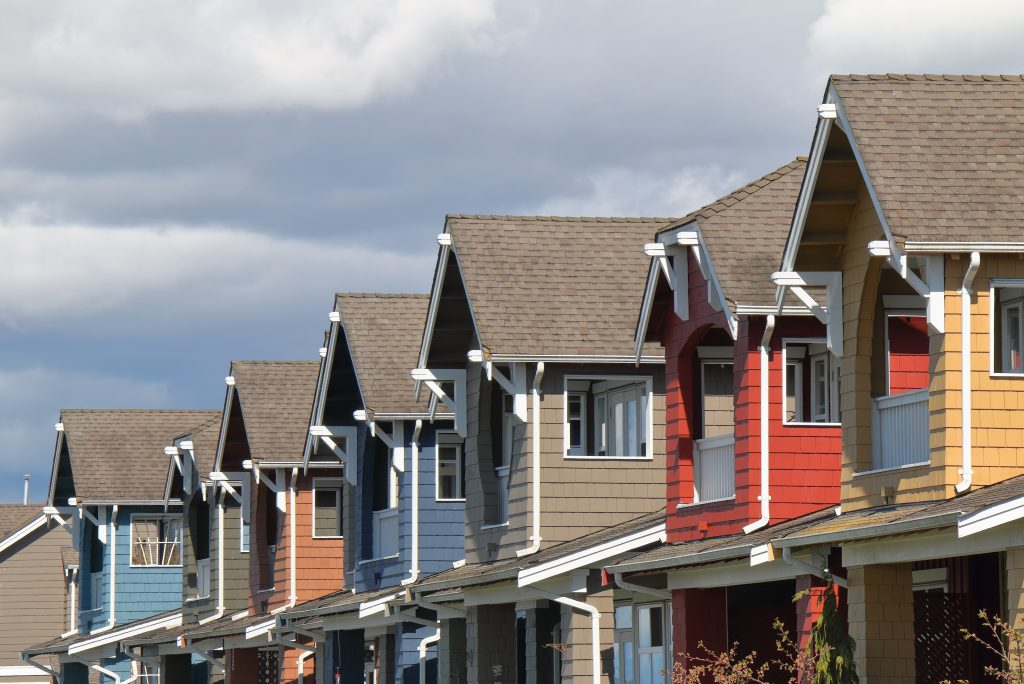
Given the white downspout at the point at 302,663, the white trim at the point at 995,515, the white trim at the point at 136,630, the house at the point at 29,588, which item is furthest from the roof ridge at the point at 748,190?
the house at the point at 29,588

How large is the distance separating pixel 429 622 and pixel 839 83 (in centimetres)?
1491

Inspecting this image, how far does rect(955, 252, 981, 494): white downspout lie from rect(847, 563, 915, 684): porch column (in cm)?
129

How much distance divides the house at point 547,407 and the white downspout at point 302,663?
10.9m

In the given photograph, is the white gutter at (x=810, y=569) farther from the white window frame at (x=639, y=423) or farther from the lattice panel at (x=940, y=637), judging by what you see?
the white window frame at (x=639, y=423)

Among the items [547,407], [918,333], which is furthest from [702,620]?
[547,407]

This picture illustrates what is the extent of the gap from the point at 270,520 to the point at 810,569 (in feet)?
78.7

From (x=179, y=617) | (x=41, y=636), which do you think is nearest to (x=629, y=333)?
(x=179, y=617)

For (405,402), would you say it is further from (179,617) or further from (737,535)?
(179,617)

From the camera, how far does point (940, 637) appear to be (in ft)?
66.4

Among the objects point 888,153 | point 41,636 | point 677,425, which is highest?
point 888,153

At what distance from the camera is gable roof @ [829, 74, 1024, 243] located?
19.0 metres

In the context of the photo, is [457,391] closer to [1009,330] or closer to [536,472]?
[536,472]

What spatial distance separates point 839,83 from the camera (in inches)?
803

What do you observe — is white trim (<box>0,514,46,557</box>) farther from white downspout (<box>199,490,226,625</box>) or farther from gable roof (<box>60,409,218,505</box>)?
white downspout (<box>199,490,226,625</box>)
